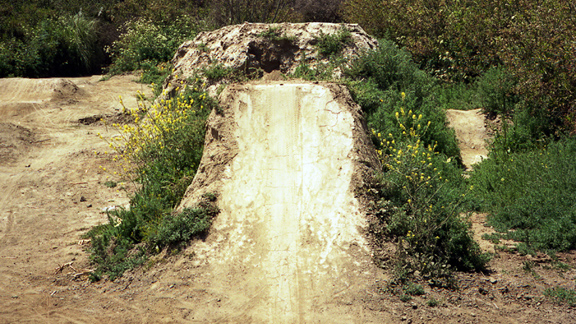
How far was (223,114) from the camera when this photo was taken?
6719 millimetres

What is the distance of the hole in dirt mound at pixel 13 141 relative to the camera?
9023 millimetres

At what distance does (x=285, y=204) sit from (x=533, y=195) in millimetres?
3167

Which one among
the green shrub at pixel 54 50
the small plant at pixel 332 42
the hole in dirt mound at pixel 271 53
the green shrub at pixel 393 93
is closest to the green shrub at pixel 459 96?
the green shrub at pixel 393 93

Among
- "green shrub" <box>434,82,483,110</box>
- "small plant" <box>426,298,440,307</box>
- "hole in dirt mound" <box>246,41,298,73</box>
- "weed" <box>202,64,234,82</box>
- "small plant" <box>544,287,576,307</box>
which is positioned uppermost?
"hole in dirt mound" <box>246,41,298,73</box>

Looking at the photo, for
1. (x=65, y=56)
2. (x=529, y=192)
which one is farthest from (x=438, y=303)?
(x=65, y=56)

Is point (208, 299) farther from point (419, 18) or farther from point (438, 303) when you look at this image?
point (419, 18)

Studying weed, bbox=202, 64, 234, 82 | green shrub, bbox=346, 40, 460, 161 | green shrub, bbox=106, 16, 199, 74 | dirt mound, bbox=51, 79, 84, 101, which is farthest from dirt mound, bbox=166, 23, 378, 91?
green shrub, bbox=106, 16, 199, 74

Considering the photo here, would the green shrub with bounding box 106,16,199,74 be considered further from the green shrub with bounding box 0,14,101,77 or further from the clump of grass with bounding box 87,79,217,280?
the clump of grass with bounding box 87,79,217,280

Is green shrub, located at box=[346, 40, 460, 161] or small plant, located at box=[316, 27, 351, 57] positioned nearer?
green shrub, located at box=[346, 40, 460, 161]

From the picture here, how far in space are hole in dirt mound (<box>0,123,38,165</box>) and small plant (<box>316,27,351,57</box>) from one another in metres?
5.33

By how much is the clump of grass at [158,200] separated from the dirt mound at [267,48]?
1268 mm

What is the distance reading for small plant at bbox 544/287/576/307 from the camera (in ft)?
16.1

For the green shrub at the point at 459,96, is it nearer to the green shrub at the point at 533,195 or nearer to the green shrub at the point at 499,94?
the green shrub at the point at 499,94

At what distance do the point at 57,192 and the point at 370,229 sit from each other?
4.75 m
